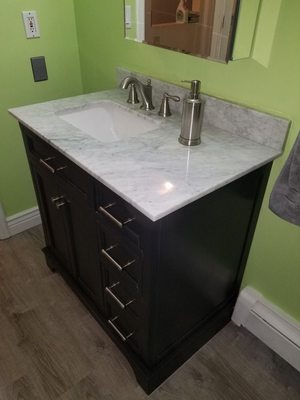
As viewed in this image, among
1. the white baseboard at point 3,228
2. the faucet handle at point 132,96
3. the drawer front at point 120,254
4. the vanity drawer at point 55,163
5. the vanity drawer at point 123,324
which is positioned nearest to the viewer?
the drawer front at point 120,254

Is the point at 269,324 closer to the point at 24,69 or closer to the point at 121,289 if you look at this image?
the point at 121,289

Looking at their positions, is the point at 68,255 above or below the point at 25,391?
above

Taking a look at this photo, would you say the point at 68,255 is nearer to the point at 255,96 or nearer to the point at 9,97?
the point at 9,97

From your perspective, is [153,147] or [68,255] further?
[68,255]

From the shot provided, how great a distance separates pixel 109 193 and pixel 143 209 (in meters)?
0.20

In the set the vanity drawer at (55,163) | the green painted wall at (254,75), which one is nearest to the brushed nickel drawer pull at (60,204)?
the vanity drawer at (55,163)

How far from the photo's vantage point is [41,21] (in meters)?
1.57

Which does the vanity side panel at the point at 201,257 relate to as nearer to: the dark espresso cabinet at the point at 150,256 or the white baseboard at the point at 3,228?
the dark espresso cabinet at the point at 150,256

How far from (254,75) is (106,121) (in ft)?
2.27

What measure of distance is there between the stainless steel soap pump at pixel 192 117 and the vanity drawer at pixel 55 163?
0.36 m

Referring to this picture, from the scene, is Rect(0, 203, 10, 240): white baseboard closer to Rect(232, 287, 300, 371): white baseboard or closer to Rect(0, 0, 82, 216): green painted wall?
Rect(0, 0, 82, 216): green painted wall

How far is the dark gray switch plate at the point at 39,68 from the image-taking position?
1634 mm

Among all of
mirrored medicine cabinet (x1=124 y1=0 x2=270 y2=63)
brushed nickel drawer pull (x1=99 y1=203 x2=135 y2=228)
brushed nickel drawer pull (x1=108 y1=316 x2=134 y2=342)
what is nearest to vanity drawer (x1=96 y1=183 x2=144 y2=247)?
brushed nickel drawer pull (x1=99 y1=203 x2=135 y2=228)

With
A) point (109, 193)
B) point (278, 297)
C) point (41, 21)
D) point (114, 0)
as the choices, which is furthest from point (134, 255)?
point (41, 21)
